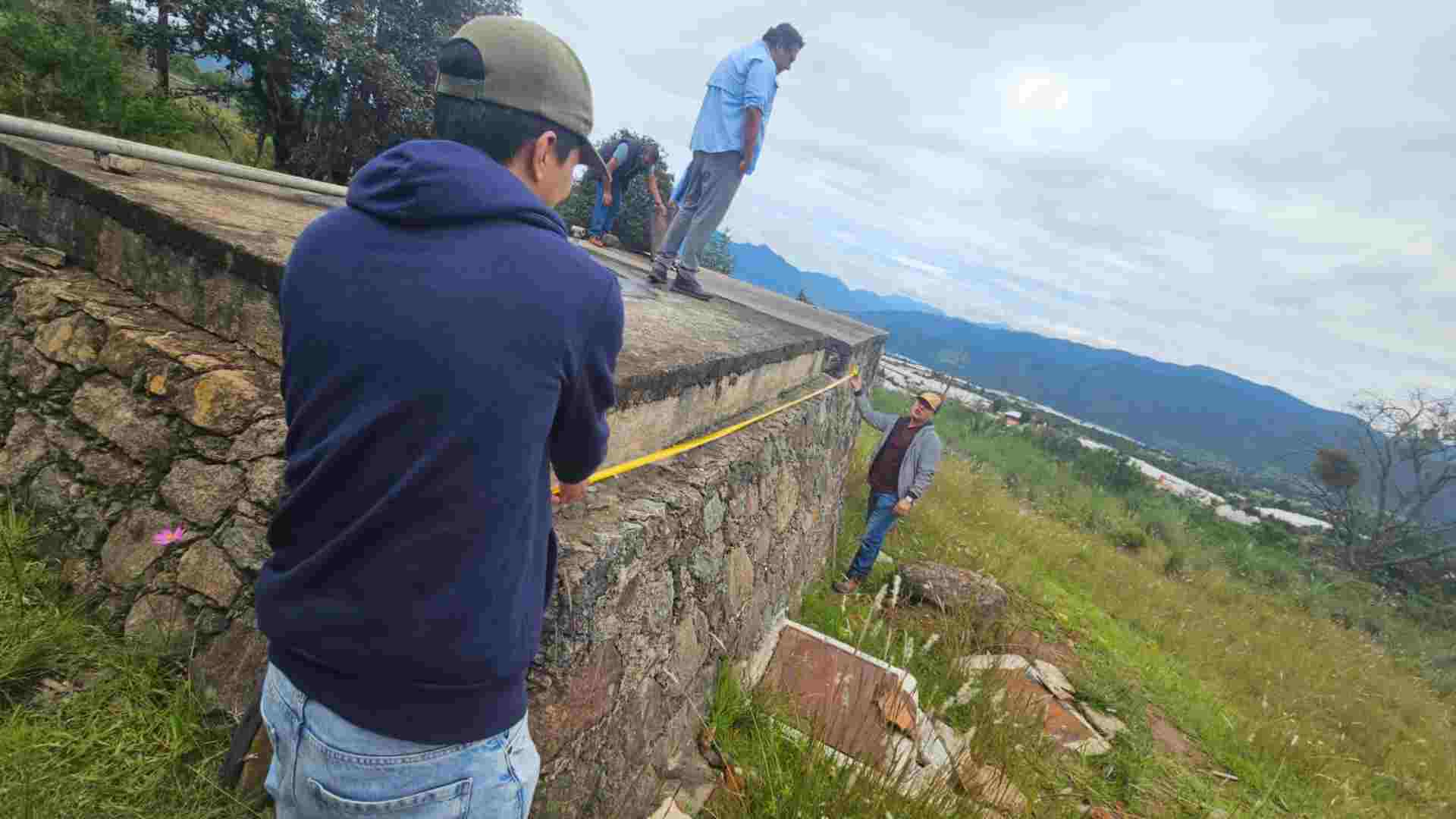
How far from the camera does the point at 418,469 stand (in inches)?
33.8

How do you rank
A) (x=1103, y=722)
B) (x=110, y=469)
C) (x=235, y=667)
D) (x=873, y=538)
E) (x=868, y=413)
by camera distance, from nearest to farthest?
(x=235, y=667) → (x=110, y=469) → (x=1103, y=722) → (x=873, y=538) → (x=868, y=413)

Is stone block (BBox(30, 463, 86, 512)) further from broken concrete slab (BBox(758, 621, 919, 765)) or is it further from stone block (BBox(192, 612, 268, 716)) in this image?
broken concrete slab (BBox(758, 621, 919, 765))

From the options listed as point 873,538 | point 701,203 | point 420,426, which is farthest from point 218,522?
point 873,538

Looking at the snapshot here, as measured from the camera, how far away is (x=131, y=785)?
1.47 metres

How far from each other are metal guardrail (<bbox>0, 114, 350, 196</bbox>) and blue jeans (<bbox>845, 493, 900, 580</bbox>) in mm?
4671

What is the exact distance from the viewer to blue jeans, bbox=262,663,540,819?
93 cm

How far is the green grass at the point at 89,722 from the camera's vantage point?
4.69 ft

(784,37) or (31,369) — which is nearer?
(31,369)

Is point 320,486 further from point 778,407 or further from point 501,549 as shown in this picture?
point 778,407

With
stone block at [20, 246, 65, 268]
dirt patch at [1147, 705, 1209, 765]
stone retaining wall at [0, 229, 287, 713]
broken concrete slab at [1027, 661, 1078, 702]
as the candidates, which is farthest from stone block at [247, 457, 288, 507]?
dirt patch at [1147, 705, 1209, 765]

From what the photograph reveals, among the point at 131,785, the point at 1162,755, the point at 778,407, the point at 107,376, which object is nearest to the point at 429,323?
the point at 131,785

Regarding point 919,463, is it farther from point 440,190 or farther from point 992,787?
point 440,190

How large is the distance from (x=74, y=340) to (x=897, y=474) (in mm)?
5003

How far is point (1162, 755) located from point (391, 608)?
16.9ft
